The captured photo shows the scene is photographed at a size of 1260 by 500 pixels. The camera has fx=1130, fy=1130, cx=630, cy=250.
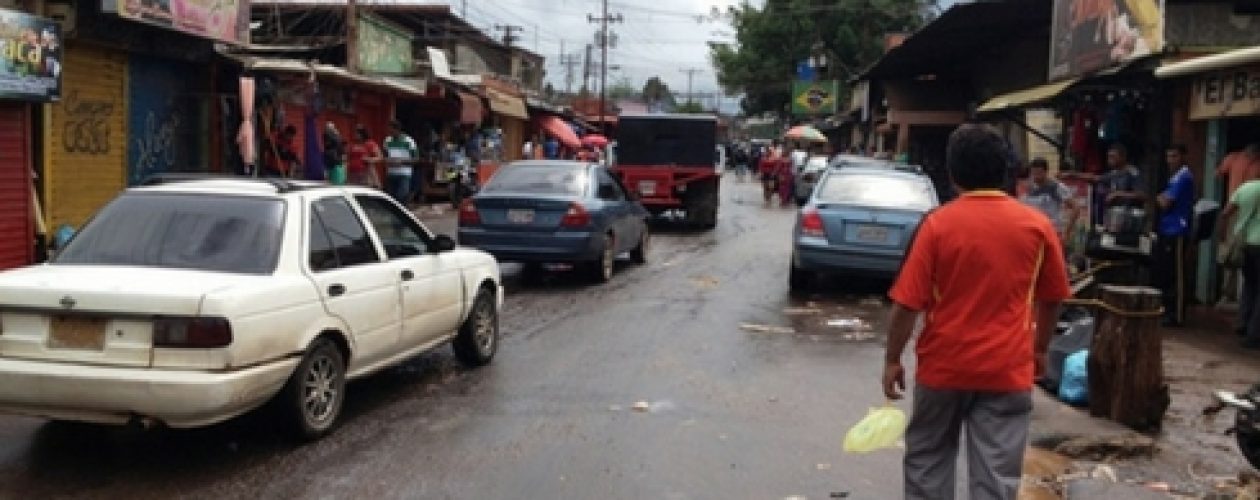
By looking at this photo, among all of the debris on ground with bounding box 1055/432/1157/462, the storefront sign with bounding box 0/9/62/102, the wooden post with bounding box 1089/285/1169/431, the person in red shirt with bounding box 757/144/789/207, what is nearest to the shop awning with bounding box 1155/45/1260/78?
the wooden post with bounding box 1089/285/1169/431

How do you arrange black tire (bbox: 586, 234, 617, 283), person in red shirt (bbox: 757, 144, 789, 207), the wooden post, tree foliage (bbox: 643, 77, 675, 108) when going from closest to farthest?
1. the wooden post
2. black tire (bbox: 586, 234, 617, 283)
3. person in red shirt (bbox: 757, 144, 789, 207)
4. tree foliage (bbox: 643, 77, 675, 108)

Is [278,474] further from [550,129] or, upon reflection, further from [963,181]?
[550,129]

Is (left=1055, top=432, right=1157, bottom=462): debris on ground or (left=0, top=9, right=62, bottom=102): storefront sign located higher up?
(left=0, top=9, right=62, bottom=102): storefront sign

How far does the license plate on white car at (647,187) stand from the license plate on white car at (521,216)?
940 centimetres

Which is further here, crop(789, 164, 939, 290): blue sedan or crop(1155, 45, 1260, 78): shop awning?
crop(789, 164, 939, 290): blue sedan

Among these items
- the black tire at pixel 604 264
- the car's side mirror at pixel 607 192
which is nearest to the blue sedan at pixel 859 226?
the black tire at pixel 604 264

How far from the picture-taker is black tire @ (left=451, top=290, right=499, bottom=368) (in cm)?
820

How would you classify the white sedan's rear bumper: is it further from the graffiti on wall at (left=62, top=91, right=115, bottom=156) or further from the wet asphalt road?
the graffiti on wall at (left=62, top=91, right=115, bottom=156)

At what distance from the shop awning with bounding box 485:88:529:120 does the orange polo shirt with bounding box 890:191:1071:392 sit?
27047 mm

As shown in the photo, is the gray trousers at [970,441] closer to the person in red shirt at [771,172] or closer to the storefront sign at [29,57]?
the storefront sign at [29,57]

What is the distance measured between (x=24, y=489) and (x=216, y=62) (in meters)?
12.0

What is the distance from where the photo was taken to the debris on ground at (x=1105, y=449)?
6.26 meters

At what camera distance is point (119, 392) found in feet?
17.2

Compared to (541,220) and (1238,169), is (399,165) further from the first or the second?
(1238,169)
